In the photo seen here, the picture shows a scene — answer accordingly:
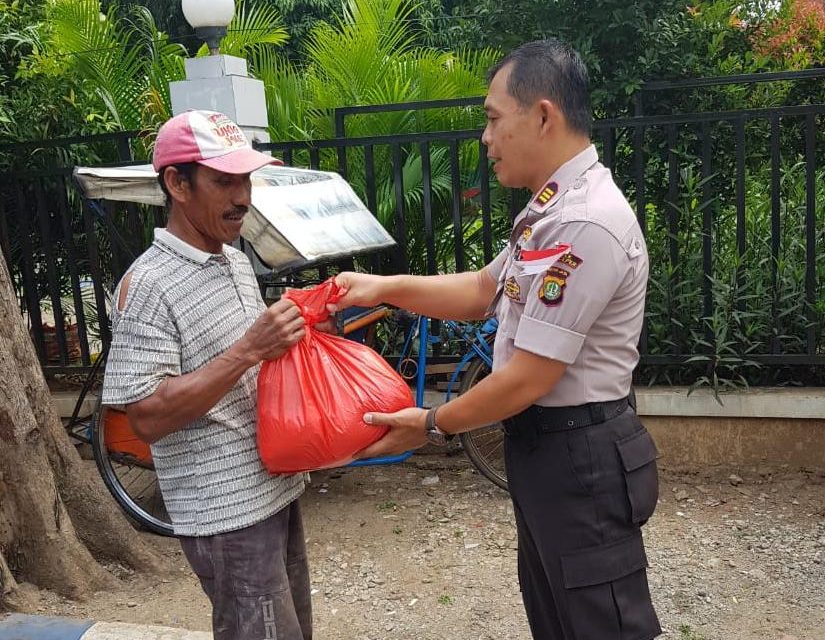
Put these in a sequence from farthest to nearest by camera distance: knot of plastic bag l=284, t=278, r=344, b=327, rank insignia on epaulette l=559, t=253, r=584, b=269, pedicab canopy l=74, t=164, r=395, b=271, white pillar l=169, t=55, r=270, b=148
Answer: white pillar l=169, t=55, r=270, b=148
pedicab canopy l=74, t=164, r=395, b=271
knot of plastic bag l=284, t=278, r=344, b=327
rank insignia on epaulette l=559, t=253, r=584, b=269

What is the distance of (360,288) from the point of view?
2.39 meters

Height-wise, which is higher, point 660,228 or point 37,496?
point 660,228

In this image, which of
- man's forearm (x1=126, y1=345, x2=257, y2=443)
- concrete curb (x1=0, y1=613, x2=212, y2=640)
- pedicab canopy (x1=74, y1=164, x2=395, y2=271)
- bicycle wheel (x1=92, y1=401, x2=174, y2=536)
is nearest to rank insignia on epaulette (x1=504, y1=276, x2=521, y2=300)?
man's forearm (x1=126, y1=345, x2=257, y2=443)

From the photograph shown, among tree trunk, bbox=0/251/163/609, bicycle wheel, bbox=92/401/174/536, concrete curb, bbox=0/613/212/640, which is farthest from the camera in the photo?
bicycle wheel, bbox=92/401/174/536

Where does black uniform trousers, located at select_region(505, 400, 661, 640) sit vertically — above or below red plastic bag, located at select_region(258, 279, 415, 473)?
below

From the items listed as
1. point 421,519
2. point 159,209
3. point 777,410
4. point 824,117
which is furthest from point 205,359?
point 824,117

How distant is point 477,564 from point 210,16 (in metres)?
3.50

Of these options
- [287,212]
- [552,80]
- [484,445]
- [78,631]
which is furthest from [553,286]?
[484,445]

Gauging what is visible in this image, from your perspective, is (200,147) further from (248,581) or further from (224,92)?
(224,92)

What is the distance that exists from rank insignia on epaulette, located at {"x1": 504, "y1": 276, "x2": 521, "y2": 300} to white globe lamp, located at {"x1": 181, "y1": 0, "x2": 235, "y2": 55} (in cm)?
368

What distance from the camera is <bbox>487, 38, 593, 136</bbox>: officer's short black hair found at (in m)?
1.89

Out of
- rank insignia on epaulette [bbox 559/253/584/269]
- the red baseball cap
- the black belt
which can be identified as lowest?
the black belt

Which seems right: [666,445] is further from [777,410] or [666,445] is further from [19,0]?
[19,0]

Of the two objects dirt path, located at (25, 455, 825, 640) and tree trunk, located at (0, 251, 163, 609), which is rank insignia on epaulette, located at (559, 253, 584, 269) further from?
tree trunk, located at (0, 251, 163, 609)
